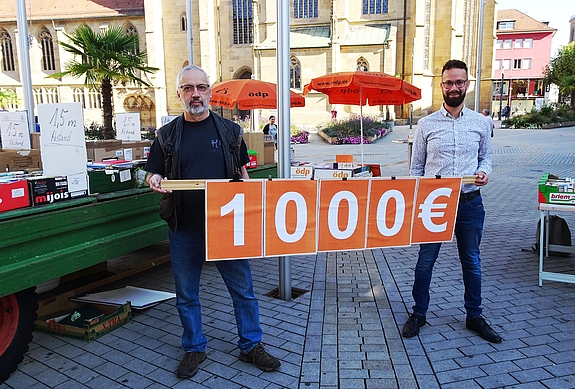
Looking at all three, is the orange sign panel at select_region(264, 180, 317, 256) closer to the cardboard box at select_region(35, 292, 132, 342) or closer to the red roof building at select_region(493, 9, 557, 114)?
the cardboard box at select_region(35, 292, 132, 342)

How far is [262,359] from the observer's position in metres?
3.38

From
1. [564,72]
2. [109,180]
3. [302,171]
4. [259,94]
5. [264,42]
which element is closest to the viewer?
[109,180]

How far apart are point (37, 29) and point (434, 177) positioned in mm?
54171

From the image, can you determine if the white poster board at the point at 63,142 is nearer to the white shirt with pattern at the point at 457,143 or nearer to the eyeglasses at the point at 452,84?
the white shirt with pattern at the point at 457,143

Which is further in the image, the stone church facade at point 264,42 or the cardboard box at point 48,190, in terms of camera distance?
the stone church facade at point 264,42

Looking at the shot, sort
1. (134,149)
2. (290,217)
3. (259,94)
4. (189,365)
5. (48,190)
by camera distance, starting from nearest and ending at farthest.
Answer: (189,365) → (48,190) → (290,217) → (134,149) → (259,94)

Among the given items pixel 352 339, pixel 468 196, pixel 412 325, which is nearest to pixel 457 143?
pixel 468 196

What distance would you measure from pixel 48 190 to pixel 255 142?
Answer: 3696mm

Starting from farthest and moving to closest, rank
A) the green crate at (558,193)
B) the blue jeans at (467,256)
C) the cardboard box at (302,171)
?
the cardboard box at (302,171), the green crate at (558,193), the blue jeans at (467,256)

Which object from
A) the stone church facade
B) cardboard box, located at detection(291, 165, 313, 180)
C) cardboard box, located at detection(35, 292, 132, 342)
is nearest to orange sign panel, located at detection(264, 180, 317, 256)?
cardboard box, located at detection(35, 292, 132, 342)

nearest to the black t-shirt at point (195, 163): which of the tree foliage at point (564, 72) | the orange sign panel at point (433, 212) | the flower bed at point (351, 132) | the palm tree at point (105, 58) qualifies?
the orange sign panel at point (433, 212)

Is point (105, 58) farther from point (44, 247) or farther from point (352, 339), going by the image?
point (352, 339)

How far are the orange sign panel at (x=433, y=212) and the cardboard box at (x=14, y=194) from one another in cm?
306

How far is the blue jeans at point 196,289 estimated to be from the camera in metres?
3.30
